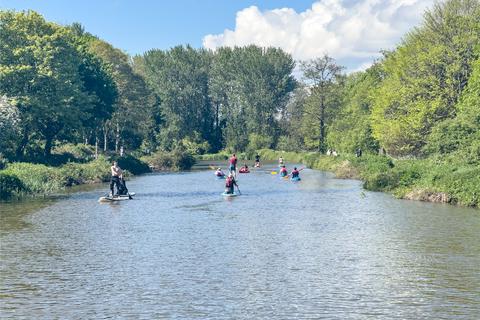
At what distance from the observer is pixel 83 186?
62875 millimetres

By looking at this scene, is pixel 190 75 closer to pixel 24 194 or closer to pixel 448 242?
pixel 24 194

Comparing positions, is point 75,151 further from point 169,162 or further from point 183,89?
point 183,89

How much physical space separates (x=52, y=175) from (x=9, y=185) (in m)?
9.68

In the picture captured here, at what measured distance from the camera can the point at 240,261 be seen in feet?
→ 81.0

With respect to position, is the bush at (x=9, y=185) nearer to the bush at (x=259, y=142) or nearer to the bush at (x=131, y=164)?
the bush at (x=131, y=164)

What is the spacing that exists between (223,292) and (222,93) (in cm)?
13296

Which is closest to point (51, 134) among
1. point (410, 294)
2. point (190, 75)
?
point (410, 294)

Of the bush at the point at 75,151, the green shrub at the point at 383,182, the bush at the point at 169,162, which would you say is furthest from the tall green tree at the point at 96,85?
the green shrub at the point at 383,182

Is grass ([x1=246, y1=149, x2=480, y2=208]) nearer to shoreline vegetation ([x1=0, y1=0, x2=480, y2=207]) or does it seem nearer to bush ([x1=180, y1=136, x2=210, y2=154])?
shoreline vegetation ([x1=0, y1=0, x2=480, y2=207])

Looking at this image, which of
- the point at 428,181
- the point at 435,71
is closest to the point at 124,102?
the point at 435,71

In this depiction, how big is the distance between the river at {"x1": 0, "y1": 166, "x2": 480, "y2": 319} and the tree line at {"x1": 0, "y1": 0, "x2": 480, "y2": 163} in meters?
18.2

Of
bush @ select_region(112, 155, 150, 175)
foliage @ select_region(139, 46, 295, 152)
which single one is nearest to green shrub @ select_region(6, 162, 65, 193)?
bush @ select_region(112, 155, 150, 175)

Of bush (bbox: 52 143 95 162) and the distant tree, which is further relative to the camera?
bush (bbox: 52 143 95 162)

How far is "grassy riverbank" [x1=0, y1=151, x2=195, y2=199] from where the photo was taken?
164ft
